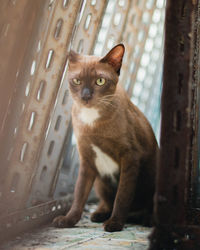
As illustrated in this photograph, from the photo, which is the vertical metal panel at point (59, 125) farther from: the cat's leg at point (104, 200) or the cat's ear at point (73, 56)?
the cat's leg at point (104, 200)

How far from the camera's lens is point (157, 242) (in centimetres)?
77

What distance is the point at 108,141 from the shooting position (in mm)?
1463

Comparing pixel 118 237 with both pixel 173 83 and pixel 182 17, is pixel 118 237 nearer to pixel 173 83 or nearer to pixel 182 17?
pixel 173 83

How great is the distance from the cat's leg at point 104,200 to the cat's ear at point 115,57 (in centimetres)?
67

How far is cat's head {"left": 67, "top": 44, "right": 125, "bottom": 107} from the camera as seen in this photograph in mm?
1441

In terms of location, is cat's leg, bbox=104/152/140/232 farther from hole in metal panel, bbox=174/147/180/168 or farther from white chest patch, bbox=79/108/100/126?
hole in metal panel, bbox=174/147/180/168

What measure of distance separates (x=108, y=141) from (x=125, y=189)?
0.86ft

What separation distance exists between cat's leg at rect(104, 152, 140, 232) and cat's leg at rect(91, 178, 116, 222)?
214 millimetres

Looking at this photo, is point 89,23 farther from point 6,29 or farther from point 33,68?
point 6,29

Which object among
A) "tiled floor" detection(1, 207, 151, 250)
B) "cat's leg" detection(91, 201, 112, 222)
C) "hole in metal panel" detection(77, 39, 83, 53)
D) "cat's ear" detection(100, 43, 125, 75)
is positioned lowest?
"tiled floor" detection(1, 207, 151, 250)

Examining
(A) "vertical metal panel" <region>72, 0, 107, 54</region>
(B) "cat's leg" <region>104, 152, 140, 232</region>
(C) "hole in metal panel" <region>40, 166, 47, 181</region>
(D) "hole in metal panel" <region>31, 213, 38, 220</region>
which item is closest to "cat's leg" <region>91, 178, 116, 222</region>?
(B) "cat's leg" <region>104, 152, 140, 232</region>

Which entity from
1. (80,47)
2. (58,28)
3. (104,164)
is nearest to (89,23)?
(80,47)

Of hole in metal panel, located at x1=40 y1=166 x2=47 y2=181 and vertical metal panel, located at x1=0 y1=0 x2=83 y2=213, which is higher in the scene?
vertical metal panel, located at x1=0 y1=0 x2=83 y2=213

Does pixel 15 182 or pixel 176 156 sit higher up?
pixel 176 156
